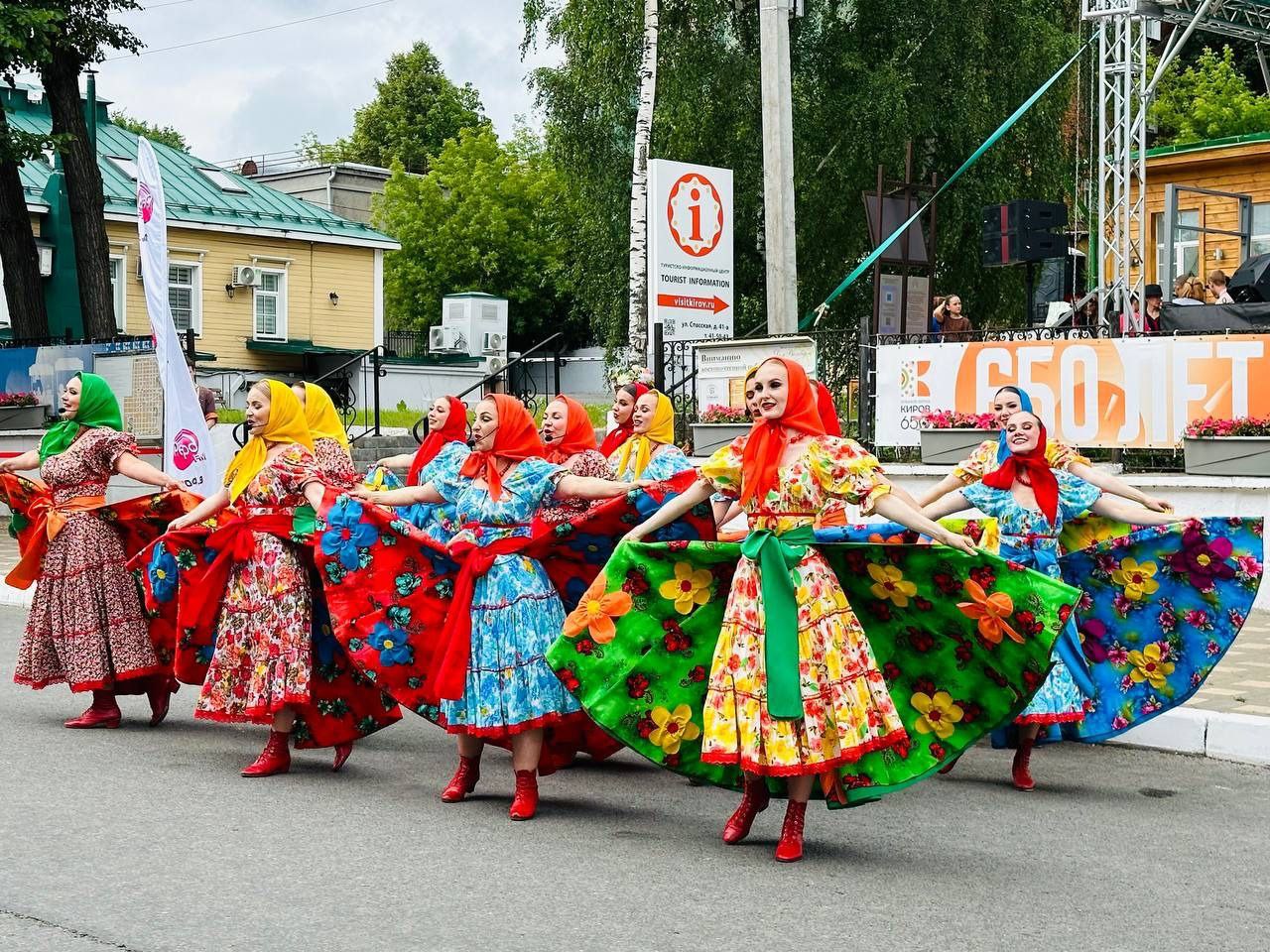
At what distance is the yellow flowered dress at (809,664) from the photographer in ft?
18.6

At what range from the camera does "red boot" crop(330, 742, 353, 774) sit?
759 cm

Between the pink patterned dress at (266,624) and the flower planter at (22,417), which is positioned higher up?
the flower planter at (22,417)

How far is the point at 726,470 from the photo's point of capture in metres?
6.09

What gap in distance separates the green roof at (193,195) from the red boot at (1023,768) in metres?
29.9

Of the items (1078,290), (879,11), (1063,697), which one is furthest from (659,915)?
(879,11)

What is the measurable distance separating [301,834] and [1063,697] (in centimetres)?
350

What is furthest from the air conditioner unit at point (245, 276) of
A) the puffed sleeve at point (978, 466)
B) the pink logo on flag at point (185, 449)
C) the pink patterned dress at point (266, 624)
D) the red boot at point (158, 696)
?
the puffed sleeve at point (978, 466)

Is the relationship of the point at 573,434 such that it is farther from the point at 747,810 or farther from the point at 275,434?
the point at 747,810

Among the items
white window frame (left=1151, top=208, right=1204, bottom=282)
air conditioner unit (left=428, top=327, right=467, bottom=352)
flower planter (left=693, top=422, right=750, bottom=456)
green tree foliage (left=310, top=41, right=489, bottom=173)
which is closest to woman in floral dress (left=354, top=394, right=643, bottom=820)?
flower planter (left=693, top=422, right=750, bottom=456)

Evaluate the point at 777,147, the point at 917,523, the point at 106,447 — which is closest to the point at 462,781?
the point at 917,523

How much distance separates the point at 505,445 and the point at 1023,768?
9.23ft

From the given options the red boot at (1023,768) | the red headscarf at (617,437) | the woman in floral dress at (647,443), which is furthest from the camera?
the red headscarf at (617,437)

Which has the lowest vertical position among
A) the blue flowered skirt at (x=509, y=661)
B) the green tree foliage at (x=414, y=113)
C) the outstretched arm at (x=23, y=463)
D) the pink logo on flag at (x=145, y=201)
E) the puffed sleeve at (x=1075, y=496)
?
the blue flowered skirt at (x=509, y=661)

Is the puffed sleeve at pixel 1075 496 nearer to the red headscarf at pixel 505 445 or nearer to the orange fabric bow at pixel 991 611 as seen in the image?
the orange fabric bow at pixel 991 611
